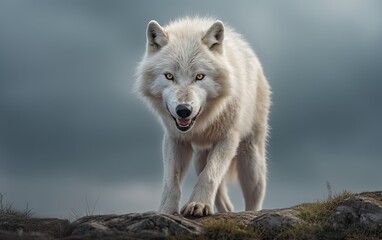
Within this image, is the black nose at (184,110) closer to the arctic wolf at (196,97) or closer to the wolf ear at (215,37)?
the arctic wolf at (196,97)

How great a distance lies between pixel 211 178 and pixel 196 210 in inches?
27.3

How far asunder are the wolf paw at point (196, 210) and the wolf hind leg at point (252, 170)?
2.73m

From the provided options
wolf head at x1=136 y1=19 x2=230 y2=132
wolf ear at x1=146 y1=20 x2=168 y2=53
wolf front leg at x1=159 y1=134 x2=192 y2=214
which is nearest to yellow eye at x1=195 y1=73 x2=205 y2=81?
wolf head at x1=136 y1=19 x2=230 y2=132

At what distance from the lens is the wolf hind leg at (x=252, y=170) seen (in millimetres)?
10648

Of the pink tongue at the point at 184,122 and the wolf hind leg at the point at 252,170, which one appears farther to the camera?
the wolf hind leg at the point at 252,170

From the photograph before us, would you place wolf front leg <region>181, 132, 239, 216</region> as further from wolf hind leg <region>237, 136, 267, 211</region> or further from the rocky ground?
wolf hind leg <region>237, 136, 267, 211</region>

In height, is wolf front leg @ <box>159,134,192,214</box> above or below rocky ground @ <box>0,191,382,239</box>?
above

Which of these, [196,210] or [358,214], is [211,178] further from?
[358,214]

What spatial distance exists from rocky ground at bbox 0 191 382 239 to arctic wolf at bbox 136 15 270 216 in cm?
91

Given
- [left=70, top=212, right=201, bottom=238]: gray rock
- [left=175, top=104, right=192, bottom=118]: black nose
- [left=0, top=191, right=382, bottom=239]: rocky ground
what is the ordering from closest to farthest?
[left=70, top=212, right=201, bottom=238]: gray rock < [left=0, top=191, right=382, bottom=239]: rocky ground < [left=175, top=104, right=192, bottom=118]: black nose

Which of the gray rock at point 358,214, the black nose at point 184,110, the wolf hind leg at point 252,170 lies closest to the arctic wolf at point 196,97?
the black nose at point 184,110

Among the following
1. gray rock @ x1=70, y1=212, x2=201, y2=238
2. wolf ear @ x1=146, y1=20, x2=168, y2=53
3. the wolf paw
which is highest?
wolf ear @ x1=146, y1=20, x2=168, y2=53

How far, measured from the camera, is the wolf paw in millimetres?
7949

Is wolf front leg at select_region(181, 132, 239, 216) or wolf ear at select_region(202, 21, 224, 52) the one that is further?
wolf ear at select_region(202, 21, 224, 52)
